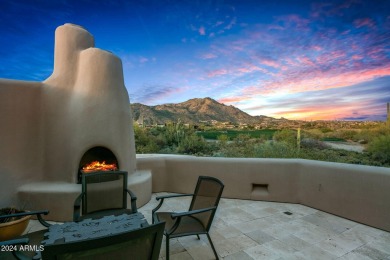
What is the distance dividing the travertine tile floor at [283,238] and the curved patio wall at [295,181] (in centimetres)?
26

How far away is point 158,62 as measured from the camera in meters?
10.2

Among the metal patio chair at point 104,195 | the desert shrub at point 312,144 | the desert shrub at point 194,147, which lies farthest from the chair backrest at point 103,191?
the desert shrub at point 312,144

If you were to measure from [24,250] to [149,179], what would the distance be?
118 inches

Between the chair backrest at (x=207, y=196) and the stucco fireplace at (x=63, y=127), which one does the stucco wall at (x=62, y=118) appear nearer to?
the stucco fireplace at (x=63, y=127)

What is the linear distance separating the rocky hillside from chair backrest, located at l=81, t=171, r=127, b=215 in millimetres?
13465

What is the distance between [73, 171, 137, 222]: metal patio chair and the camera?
2773 mm

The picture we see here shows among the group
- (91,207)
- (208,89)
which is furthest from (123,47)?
(91,207)

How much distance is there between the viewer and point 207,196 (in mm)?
2764

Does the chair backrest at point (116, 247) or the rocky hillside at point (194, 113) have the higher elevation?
the rocky hillside at point (194, 113)

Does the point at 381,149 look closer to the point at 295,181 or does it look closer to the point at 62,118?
the point at 295,181

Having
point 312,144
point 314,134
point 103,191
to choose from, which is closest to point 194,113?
point 314,134

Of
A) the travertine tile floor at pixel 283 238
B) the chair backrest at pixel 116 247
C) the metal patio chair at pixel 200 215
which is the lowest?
the travertine tile floor at pixel 283 238

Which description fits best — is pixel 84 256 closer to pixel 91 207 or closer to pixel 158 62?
pixel 91 207

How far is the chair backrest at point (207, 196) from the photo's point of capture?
253 cm
